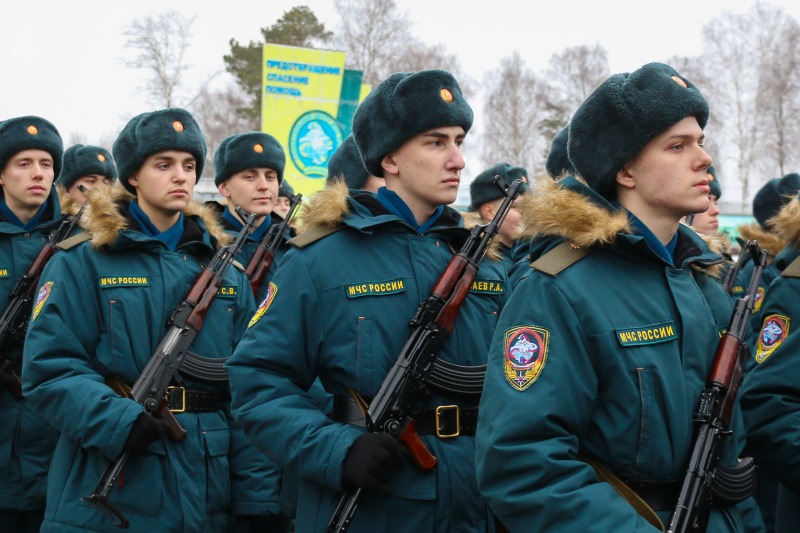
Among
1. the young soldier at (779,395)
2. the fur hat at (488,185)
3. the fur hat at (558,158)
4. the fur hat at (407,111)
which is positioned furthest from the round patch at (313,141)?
the young soldier at (779,395)

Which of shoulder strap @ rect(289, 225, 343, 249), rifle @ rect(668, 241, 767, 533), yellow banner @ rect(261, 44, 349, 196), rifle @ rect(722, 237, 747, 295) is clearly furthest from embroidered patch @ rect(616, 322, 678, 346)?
yellow banner @ rect(261, 44, 349, 196)

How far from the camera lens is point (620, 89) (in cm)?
253

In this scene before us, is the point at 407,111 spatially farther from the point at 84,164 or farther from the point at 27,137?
the point at 84,164

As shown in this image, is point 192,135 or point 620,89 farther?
point 192,135

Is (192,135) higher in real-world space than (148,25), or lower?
lower

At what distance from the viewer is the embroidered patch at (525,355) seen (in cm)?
229

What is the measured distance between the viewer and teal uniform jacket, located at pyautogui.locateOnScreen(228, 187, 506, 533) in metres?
2.97

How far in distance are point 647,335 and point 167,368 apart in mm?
2366

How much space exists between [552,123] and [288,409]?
41887mm

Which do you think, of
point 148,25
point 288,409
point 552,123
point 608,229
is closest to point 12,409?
point 288,409

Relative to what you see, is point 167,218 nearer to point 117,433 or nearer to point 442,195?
point 117,433

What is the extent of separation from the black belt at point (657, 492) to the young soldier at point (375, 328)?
33.1 inches

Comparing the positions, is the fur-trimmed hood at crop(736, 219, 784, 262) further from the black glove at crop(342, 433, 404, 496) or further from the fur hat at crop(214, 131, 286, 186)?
the fur hat at crop(214, 131, 286, 186)

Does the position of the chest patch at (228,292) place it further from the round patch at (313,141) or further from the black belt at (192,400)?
the round patch at (313,141)
